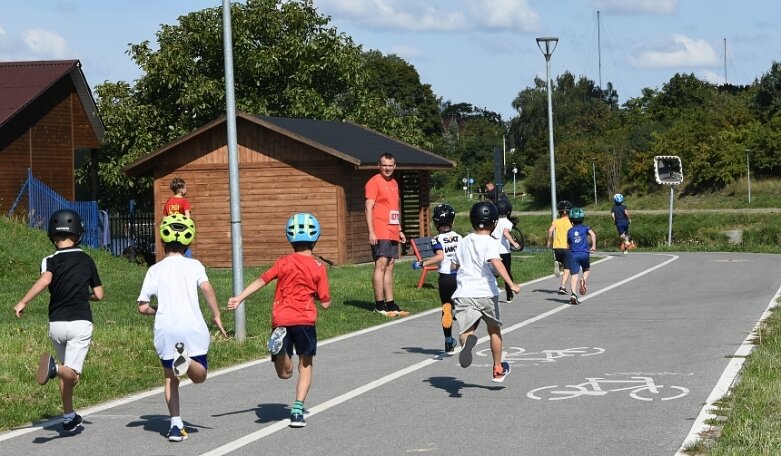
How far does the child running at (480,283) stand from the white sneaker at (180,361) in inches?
117

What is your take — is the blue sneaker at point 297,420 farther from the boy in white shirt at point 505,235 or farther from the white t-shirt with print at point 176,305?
the boy in white shirt at point 505,235

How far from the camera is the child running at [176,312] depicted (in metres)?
8.56

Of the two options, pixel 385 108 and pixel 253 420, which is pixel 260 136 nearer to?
pixel 385 108

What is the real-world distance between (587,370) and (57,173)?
92.3 feet

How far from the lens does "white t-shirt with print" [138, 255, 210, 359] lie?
8578mm

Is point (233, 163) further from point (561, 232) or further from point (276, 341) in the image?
point (561, 232)

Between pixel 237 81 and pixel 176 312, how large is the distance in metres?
39.4

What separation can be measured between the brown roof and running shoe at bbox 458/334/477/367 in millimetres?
25797

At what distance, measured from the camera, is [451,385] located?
10.9m

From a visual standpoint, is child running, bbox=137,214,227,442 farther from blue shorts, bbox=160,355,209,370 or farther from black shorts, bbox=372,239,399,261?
black shorts, bbox=372,239,399,261

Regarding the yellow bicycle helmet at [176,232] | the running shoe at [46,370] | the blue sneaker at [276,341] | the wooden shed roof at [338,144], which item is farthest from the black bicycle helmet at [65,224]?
the wooden shed roof at [338,144]

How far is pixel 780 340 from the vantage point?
13148mm

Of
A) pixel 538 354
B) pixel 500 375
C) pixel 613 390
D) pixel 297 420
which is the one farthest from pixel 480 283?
pixel 297 420

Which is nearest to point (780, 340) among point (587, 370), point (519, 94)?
point (587, 370)
